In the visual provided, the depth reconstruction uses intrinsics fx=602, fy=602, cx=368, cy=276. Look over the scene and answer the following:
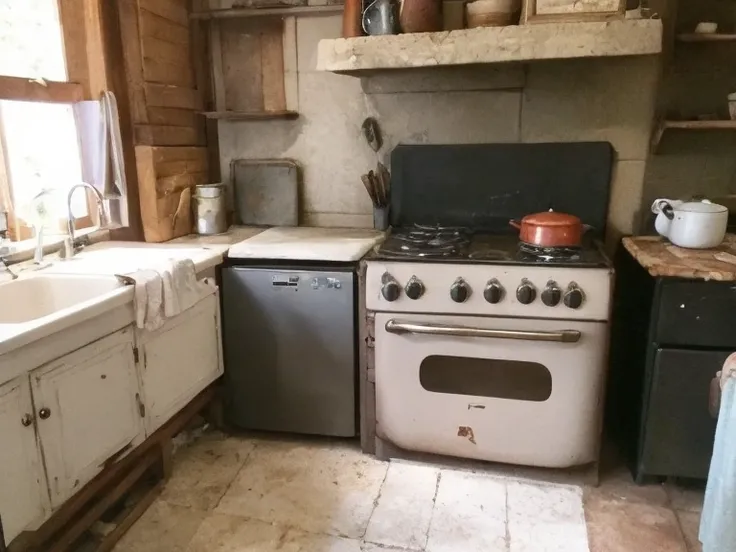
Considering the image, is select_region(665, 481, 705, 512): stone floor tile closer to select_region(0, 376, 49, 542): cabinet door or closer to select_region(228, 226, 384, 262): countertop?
select_region(228, 226, 384, 262): countertop

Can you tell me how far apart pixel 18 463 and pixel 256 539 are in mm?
779

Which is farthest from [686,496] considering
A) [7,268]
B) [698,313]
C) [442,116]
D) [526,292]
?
[7,268]

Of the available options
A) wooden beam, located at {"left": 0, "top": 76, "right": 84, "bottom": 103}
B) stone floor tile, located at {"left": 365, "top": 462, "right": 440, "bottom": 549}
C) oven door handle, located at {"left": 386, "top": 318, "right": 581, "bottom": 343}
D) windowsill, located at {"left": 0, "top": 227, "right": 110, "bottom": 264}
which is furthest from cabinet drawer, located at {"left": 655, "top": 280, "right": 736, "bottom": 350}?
wooden beam, located at {"left": 0, "top": 76, "right": 84, "bottom": 103}

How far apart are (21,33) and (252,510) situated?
1.83m

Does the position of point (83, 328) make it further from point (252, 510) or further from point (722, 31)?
point (722, 31)

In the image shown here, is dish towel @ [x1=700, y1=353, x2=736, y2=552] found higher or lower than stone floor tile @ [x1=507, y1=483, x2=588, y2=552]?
higher

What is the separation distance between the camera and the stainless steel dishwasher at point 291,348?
2.24 meters

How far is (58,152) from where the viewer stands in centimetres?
231

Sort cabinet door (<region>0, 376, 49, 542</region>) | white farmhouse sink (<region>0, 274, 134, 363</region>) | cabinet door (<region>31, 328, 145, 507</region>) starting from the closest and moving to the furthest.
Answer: cabinet door (<region>0, 376, 49, 542</region>), cabinet door (<region>31, 328, 145, 507</region>), white farmhouse sink (<region>0, 274, 134, 363</region>)

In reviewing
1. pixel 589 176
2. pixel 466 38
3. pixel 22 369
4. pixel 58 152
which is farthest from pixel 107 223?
pixel 589 176

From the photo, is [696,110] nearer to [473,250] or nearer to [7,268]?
[473,250]

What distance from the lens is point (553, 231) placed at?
2070mm

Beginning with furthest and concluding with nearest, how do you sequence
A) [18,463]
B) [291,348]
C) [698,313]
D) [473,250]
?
[291,348] → [473,250] → [698,313] → [18,463]

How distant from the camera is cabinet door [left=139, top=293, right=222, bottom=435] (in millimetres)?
1937
